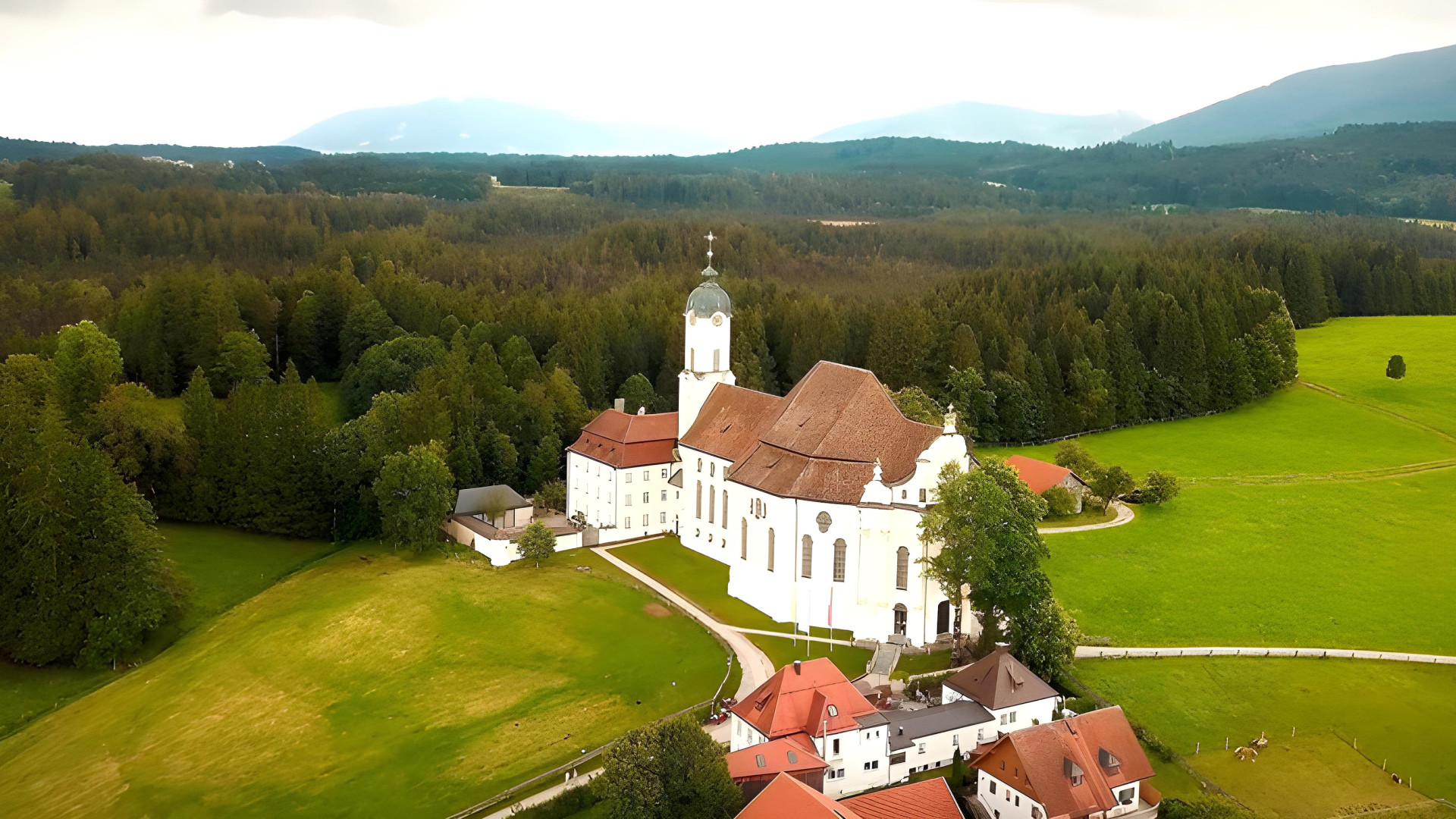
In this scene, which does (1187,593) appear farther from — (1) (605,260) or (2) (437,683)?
(1) (605,260)

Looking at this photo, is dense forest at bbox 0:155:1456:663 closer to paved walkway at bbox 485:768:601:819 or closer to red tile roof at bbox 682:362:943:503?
red tile roof at bbox 682:362:943:503

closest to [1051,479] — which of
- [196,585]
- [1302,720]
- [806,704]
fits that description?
[1302,720]

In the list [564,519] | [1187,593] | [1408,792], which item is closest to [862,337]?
[564,519]

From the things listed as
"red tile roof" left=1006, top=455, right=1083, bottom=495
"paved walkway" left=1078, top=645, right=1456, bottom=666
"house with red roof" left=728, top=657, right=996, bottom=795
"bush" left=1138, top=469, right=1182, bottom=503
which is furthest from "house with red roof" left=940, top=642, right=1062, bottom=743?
"bush" left=1138, top=469, right=1182, bottom=503

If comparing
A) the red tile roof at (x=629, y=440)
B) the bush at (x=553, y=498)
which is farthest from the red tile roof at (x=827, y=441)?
the bush at (x=553, y=498)

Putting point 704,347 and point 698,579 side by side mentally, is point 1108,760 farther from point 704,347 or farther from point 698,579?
point 704,347

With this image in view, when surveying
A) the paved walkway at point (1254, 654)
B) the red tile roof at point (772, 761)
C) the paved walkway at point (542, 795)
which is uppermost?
the red tile roof at point (772, 761)

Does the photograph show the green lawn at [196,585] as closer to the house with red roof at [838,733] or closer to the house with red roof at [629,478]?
the house with red roof at [629,478]
